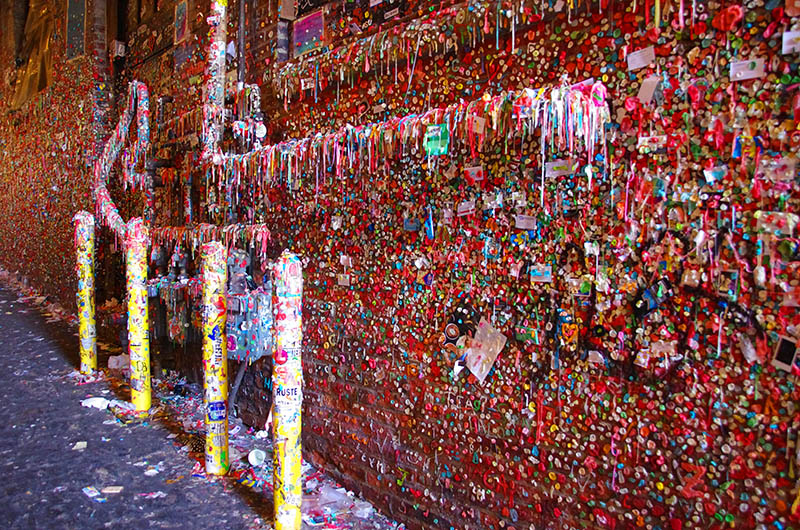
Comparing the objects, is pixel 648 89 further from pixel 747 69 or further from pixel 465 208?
pixel 465 208

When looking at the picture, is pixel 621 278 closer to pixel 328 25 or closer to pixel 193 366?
pixel 328 25

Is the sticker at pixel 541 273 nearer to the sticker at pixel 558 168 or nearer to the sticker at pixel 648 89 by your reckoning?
the sticker at pixel 558 168

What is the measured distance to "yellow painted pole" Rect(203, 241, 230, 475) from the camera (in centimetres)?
298

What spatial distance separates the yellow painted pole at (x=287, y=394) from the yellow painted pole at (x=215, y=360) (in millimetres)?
631

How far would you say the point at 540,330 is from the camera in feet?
6.95

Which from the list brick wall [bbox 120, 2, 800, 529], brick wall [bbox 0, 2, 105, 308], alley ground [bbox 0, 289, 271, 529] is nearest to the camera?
brick wall [bbox 120, 2, 800, 529]

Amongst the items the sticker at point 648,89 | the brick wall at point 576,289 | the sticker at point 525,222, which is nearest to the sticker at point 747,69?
the brick wall at point 576,289

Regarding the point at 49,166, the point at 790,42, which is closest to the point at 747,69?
the point at 790,42

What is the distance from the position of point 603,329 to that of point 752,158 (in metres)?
0.71

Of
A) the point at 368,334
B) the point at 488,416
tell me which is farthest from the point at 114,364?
the point at 488,416

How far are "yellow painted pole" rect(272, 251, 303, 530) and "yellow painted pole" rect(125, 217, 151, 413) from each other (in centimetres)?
185

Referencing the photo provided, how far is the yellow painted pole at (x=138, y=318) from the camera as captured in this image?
386cm

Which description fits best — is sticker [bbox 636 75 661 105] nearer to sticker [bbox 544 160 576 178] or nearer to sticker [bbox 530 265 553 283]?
sticker [bbox 544 160 576 178]

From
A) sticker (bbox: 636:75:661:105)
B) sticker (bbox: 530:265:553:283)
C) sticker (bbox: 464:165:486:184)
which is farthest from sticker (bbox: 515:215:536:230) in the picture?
sticker (bbox: 636:75:661:105)
